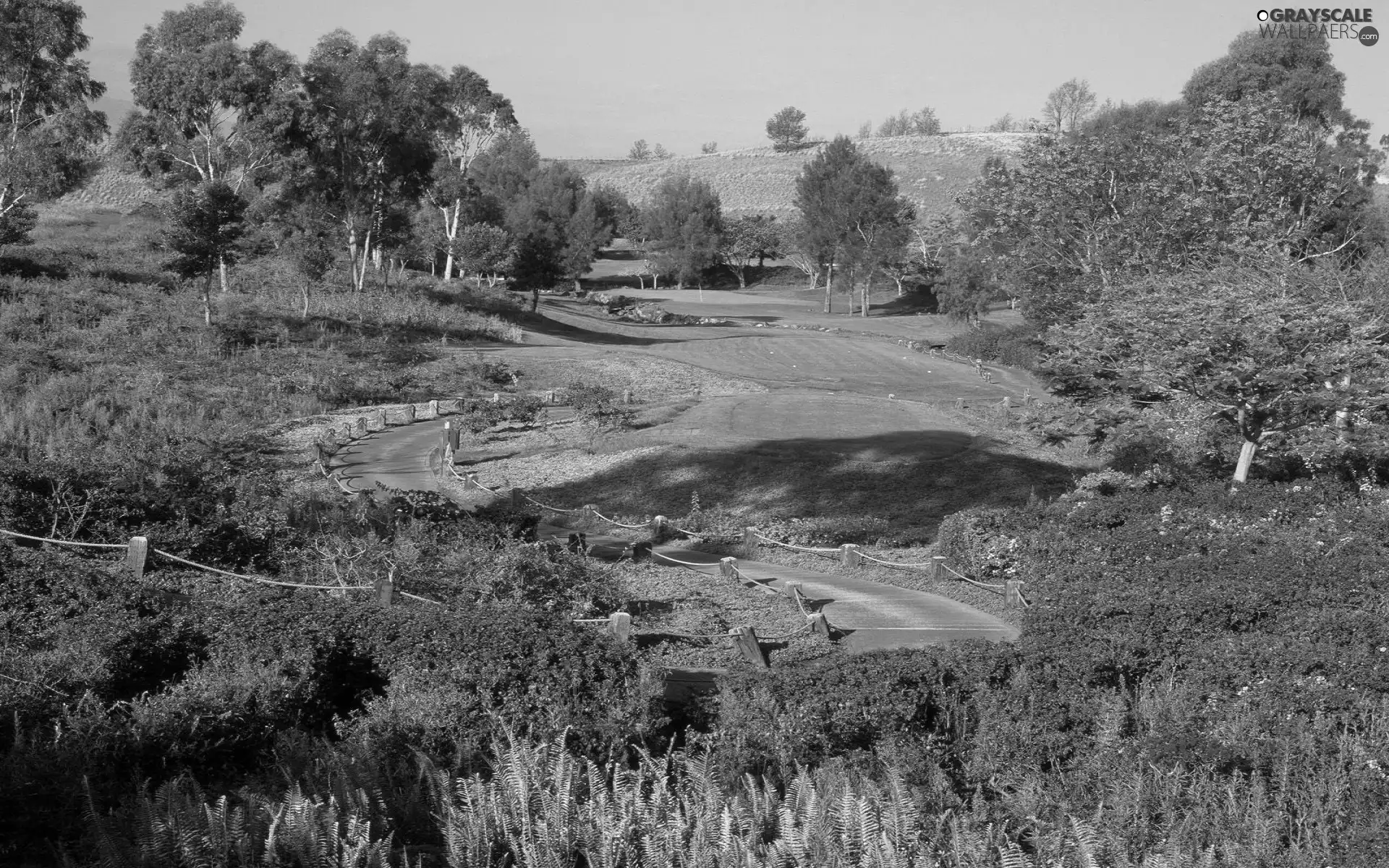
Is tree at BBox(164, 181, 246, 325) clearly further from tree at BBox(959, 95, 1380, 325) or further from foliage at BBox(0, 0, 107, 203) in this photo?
tree at BBox(959, 95, 1380, 325)

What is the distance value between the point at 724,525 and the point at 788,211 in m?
105

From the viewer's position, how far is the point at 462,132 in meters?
62.7

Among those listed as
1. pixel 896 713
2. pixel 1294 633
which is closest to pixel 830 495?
pixel 1294 633

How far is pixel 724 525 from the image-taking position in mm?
19609

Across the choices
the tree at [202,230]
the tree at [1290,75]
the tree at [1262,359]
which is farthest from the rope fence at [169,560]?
the tree at [1290,75]

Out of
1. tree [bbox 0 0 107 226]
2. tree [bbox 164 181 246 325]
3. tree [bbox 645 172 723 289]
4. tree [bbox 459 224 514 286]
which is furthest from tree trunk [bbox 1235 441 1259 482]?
tree [bbox 645 172 723 289]

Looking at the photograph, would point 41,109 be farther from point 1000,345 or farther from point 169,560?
point 1000,345

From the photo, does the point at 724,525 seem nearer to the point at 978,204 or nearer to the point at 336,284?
the point at 978,204

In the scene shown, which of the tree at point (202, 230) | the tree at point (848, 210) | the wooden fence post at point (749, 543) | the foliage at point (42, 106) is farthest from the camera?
the tree at point (848, 210)

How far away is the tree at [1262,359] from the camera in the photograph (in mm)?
16906

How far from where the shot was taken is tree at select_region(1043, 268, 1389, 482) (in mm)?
16906

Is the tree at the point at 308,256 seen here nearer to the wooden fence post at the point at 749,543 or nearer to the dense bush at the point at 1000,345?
the wooden fence post at the point at 749,543

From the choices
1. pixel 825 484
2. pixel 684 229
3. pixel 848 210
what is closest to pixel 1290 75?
pixel 848 210

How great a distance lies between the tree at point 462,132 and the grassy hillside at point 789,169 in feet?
182
